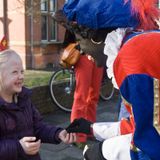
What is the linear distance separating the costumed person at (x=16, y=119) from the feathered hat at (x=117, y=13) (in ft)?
2.16

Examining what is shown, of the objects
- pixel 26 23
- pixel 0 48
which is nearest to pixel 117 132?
pixel 0 48

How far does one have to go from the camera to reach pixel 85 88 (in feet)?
17.0

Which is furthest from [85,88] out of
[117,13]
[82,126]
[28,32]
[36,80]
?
[28,32]

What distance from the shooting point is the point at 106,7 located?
80.3 inches

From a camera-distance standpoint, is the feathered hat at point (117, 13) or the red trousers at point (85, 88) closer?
the feathered hat at point (117, 13)

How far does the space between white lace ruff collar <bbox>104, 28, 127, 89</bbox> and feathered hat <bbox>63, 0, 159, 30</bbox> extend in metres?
0.04

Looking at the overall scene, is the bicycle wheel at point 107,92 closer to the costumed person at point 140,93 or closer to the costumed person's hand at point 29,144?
the costumed person's hand at point 29,144

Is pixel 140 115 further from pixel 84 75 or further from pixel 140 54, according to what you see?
pixel 84 75

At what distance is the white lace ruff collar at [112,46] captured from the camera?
196cm

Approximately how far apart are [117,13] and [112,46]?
0.58 ft

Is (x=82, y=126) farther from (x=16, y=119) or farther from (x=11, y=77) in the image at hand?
(x=11, y=77)

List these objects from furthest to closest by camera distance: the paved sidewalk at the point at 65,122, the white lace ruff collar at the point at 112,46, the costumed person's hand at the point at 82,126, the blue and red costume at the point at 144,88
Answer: the paved sidewalk at the point at 65,122, the costumed person's hand at the point at 82,126, the white lace ruff collar at the point at 112,46, the blue and red costume at the point at 144,88

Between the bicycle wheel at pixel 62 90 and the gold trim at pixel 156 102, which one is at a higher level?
the gold trim at pixel 156 102

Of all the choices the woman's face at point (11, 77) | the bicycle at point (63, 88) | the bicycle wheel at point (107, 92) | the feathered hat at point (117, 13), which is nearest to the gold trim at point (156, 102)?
the feathered hat at point (117, 13)
